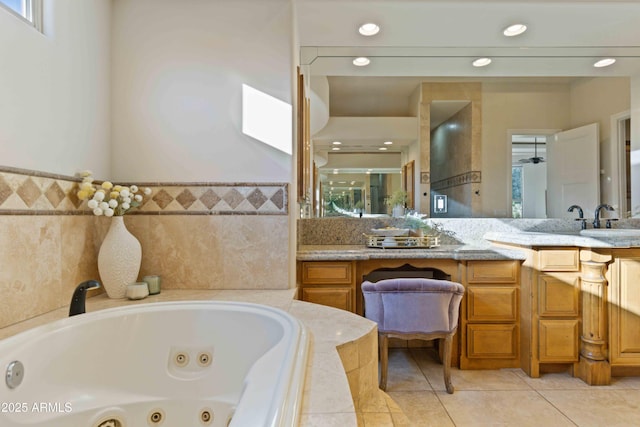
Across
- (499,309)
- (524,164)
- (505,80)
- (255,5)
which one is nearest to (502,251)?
(499,309)

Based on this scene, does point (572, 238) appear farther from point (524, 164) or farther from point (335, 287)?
point (335, 287)

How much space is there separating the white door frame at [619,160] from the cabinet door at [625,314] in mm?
844

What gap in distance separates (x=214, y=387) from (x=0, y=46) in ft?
4.99

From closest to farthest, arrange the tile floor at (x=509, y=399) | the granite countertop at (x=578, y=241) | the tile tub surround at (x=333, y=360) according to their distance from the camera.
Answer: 1. the tile tub surround at (x=333, y=360)
2. the tile floor at (x=509, y=399)
3. the granite countertop at (x=578, y=241)

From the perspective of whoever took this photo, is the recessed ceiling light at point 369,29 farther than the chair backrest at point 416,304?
Yes

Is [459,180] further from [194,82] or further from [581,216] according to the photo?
[194,82]

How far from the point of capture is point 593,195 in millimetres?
2588

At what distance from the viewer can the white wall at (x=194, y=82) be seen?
6.02 ft

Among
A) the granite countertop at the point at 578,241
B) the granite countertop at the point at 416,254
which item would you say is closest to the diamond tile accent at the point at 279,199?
the granite countertop at the point at 416,254

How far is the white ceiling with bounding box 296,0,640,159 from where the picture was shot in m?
1.93

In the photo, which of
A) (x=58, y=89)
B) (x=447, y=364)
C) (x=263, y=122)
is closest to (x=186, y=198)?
(x=263, y=122)

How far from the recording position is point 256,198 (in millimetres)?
1834

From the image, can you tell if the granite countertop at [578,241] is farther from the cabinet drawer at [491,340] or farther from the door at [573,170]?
the door at [573,170]

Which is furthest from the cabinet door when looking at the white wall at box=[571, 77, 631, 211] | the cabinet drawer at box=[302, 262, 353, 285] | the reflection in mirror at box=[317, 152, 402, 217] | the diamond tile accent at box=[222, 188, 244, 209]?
Result: the diamond tile accent at box=[222, 188, 244, 209]
